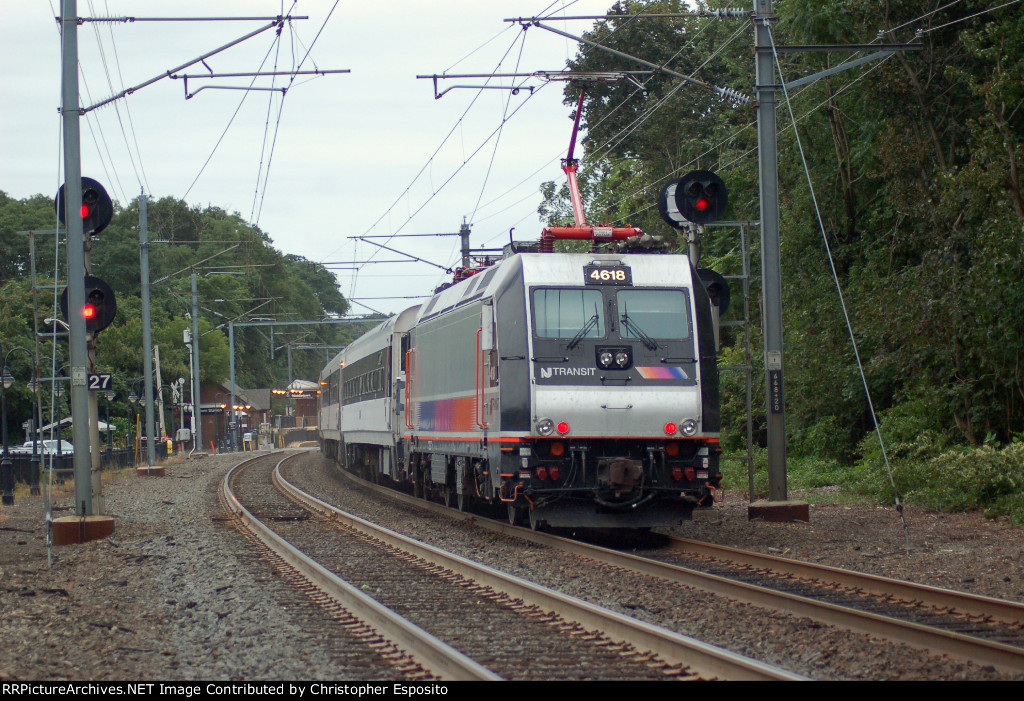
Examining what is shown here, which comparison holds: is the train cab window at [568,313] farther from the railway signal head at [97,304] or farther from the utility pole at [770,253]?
the railway signal head at [97,304]

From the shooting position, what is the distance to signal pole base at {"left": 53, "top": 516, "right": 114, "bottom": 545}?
1530 centimetres

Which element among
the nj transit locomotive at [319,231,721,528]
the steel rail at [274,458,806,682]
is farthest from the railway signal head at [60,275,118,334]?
the steel rail at [274,458,806,682]

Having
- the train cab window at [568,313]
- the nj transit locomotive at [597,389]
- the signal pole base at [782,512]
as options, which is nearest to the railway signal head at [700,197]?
the nj transit locomotive at [597,389]

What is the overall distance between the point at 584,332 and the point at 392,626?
601 cm

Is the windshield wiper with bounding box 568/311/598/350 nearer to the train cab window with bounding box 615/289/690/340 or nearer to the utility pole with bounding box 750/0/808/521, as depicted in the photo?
the train cab window with bounding box 615/289/690/340

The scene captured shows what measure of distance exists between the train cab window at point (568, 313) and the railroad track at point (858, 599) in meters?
2.40

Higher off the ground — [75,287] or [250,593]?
[75,287]

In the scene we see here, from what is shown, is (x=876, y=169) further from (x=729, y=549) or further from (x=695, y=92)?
(x=695, y=92)

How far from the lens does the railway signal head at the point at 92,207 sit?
15883mm

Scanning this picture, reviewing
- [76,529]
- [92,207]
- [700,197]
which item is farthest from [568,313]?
[76,529]

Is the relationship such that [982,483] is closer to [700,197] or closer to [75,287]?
[700,197]

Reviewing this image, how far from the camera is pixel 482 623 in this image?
345 inches
